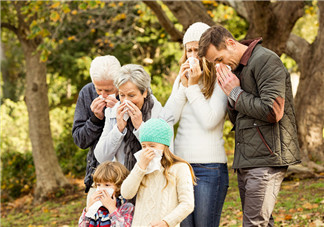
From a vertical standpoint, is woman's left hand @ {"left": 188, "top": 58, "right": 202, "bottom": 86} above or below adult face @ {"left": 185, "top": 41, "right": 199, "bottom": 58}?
below

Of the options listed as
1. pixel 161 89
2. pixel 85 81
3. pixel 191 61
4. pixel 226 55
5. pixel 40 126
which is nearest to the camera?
pixel 226 55

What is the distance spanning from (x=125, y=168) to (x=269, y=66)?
126cm

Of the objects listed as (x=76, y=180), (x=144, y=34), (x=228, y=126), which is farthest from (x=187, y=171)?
(x=144, y=34)

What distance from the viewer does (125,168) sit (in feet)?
11.3

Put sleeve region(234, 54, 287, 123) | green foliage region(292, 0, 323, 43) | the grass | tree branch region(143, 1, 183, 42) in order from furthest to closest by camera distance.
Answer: green foliage region(292, 0, 323, 43) < tree branch region(143, 1, 183, 42) < the grass < sleeve region(234, 54, 287, 123)

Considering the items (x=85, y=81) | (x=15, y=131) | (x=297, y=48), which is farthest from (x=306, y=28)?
(x=15, y=131)

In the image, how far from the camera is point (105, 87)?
364cm

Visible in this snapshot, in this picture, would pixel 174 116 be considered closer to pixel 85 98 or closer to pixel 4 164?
pixel 85 98

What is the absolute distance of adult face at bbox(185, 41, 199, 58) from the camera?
3592 millimetres

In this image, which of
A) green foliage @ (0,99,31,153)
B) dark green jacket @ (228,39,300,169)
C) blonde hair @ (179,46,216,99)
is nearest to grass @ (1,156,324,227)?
green foliage @ (0,99,31,153)

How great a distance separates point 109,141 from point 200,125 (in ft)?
2.22

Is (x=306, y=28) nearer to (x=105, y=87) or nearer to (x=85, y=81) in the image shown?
(x=85, y=81)

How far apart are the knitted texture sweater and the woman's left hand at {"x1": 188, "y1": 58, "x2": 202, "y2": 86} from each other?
68 cm

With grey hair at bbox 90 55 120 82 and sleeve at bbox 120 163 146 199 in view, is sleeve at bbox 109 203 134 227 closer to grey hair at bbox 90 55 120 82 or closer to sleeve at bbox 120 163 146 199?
sleeve at bbox 120 163 146 199
